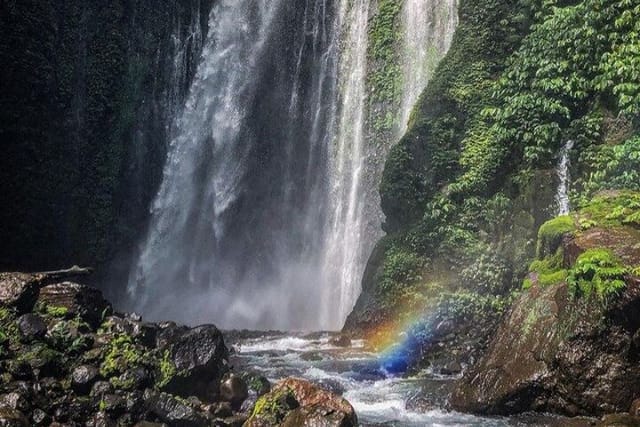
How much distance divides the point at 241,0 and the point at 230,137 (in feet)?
25.7

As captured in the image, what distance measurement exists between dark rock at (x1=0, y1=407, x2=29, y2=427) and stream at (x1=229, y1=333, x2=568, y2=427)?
5054 millimetres

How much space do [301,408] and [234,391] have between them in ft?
7.99

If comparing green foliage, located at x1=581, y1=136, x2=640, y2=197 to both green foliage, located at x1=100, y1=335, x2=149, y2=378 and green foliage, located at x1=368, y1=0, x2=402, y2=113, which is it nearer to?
green foliage, located at x1=100, y1=335, x2=149, y2=378

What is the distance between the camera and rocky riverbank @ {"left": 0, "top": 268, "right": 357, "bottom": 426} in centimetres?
859

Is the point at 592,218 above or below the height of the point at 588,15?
below

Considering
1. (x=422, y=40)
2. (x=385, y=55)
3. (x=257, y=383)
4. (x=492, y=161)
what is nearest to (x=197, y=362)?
(x=257, y=383)

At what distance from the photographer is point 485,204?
16.2 m

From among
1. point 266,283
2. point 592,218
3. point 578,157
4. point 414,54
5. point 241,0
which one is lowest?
point 266,283

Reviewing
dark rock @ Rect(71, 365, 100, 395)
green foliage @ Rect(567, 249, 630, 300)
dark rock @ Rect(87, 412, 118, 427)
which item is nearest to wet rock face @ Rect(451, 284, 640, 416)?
green foliage @ Rect(567, 249, 630, 300)

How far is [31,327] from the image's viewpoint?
9.97 metres

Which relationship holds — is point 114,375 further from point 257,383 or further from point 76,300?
point 257,383

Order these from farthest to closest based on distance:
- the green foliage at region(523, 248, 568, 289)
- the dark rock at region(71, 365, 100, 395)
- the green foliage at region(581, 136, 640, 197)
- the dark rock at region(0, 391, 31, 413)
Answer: the green foliage at region(581, 136, 640, 197) < the green foliage at region(523, 248, 568, 289) < the dark rock at region(71, 365, 100, 395) < the dark rock at region(0, 391, 31, 413)

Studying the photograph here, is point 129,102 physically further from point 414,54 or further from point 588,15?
point 588,15

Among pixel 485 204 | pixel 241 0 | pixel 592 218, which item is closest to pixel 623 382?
pixel 592 218
